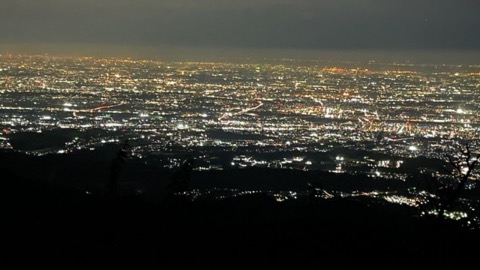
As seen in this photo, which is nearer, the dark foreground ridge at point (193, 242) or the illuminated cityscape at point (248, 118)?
the dark foreground ridge at point (193, 242)

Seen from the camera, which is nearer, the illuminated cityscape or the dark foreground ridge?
the dark foreground ridge

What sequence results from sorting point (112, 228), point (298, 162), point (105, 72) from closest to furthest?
point (112, 228)
point (298, 162)
point (105, 72)

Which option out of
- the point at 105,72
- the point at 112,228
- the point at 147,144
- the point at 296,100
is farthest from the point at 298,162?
the point at 105,72

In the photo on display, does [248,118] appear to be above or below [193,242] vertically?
below

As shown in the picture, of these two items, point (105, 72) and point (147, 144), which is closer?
point (147, 144)

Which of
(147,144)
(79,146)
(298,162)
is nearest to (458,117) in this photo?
(298,162)

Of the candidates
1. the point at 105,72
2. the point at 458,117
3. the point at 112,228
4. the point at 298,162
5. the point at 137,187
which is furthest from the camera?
the point at 105,72

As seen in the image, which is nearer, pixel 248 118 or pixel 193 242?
pixel 193 242

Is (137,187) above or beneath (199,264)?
beneath

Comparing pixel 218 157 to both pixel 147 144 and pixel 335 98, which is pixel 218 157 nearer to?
pixel 147 144

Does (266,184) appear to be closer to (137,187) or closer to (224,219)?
(137,187)
